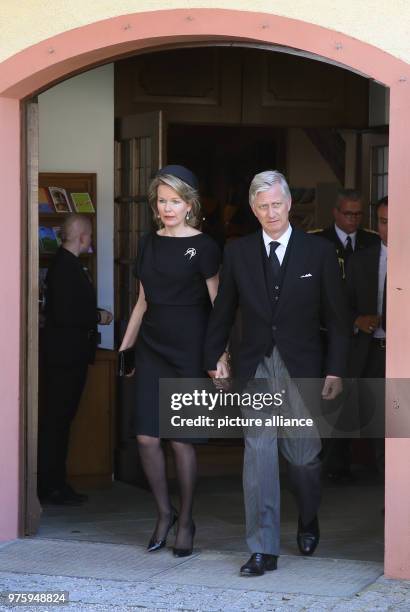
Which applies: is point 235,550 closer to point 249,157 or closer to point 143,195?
point 143,195

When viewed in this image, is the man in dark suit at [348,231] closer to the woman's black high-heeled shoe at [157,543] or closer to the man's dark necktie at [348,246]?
the man's dark necktie at [348,246]

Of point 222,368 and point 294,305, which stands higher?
point 294,305

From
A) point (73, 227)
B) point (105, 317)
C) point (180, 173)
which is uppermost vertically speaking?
point (180, 173)

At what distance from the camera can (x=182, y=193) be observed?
6.34 m

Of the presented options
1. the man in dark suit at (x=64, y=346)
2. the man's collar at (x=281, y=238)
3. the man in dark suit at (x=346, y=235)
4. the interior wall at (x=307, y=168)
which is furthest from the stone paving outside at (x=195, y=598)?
the interior wall at (x=307, y=168)

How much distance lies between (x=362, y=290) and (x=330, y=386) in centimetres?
199

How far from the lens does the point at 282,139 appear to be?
10773mm

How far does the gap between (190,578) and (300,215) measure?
15.7 feet

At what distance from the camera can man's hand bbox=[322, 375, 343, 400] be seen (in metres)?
6.10

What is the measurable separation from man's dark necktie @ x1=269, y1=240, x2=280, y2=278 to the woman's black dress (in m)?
0.37

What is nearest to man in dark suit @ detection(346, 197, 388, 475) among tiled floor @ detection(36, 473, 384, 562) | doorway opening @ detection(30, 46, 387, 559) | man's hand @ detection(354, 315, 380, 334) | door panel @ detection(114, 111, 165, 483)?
man's hand @ detection(354, 315, 380, 334)

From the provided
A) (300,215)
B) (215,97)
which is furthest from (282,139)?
(215,97)

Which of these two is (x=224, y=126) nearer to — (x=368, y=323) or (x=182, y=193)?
(x=368, y=323)

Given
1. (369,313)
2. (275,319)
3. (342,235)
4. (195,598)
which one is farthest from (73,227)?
(195,598)
